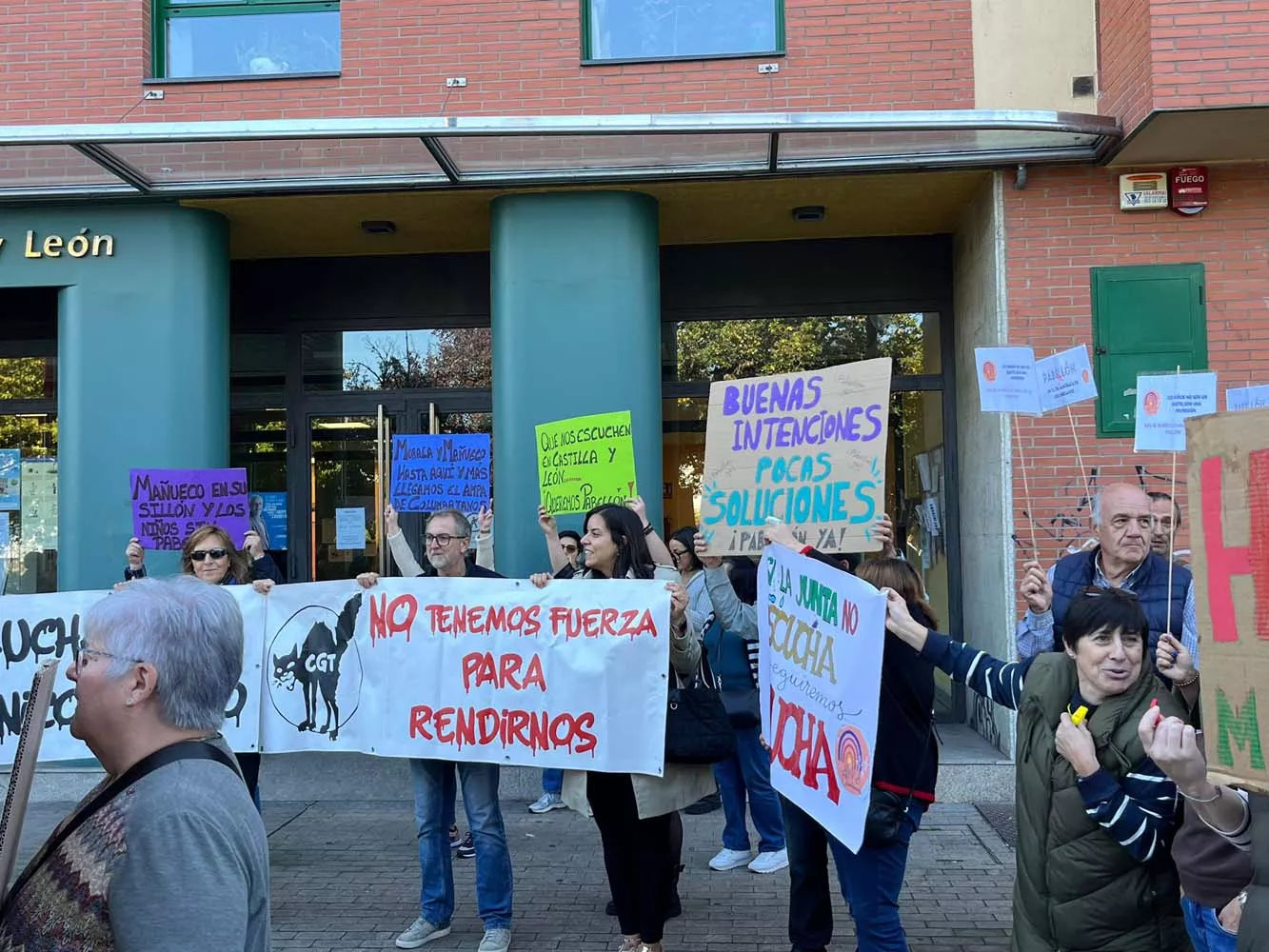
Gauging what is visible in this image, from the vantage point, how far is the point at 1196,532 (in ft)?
8.48

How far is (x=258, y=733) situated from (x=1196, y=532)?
16.3ft

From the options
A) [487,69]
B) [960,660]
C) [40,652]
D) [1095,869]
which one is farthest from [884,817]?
[487,69]

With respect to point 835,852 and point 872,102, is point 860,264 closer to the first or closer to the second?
point 872,102

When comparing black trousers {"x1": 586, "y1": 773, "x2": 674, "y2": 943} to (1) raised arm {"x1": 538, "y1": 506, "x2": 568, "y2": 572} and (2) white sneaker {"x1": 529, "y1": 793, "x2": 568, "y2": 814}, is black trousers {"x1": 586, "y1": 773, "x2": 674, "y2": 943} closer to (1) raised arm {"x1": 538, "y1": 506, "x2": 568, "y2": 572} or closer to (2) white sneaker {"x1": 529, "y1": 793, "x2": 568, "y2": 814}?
(1) raised arm {"x1": 538, "y1": 506, "x2": 568, "y2": 572}

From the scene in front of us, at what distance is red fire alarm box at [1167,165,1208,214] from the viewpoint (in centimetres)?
790

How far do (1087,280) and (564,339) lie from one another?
3731mm

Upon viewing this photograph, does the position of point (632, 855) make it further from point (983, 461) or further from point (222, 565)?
point (983, 461)

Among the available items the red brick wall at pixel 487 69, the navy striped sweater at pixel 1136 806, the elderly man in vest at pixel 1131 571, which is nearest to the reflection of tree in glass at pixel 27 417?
the red brick wall at pixel 487 69

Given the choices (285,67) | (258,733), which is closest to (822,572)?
(258,733)

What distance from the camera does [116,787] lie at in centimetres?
203

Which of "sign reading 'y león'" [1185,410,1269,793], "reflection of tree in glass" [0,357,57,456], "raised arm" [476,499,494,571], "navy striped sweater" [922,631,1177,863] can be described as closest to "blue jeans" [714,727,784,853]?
"raised arm" [476,499,494,571]

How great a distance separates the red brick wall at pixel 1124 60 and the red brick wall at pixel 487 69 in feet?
2.95

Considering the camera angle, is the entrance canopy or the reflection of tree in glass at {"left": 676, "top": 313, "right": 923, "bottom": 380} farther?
the reflection of tree in glass at {"left": 676, "top": 313, "right": 923, "bottom": 380}

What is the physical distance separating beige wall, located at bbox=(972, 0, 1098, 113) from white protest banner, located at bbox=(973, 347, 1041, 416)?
3.72 metres
